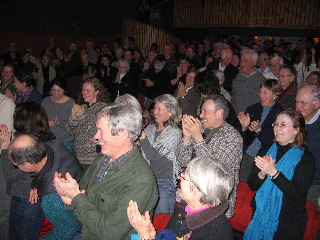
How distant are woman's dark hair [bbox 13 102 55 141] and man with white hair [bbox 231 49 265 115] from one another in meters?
3.05

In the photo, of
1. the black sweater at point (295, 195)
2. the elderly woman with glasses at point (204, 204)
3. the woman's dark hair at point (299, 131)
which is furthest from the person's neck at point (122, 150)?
the woman's dark hair at point (299, 131)

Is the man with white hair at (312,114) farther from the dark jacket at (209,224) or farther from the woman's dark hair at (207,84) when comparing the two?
the dark jacket at (209,224)

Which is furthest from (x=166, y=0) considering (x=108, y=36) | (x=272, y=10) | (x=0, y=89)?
(x=0, y=89)

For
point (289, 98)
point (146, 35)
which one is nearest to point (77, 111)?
point (289, 98)

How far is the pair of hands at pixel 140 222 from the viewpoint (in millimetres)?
1729

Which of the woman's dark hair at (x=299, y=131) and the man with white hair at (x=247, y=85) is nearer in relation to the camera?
the woman's dark hair at (x=299, y=131)

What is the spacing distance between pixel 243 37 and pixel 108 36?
19.8 ft

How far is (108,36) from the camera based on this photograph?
48.0ft

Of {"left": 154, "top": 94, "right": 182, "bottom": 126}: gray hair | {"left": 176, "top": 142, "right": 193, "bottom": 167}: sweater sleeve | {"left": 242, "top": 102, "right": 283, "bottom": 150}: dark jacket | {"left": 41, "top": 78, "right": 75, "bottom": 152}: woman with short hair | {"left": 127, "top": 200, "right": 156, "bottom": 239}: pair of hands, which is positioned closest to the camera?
{"left": 127, "top": 200, "right": 156, "bottom": 239}: pair of hands

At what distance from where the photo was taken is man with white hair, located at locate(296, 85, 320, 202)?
3084 millimetres

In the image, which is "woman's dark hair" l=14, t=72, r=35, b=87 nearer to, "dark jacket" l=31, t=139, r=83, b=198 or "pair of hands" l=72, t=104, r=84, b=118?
"pair of hands" l=72, t=104, r=84, b=118

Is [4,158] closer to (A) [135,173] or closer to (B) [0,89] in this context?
(A) [135,173]

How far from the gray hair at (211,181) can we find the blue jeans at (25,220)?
1359 millimetres

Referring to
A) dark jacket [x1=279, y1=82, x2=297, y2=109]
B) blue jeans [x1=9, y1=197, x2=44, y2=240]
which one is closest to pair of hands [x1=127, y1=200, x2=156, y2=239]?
blue jeans [x1=9, y1=197, x2=44, y2=240]
